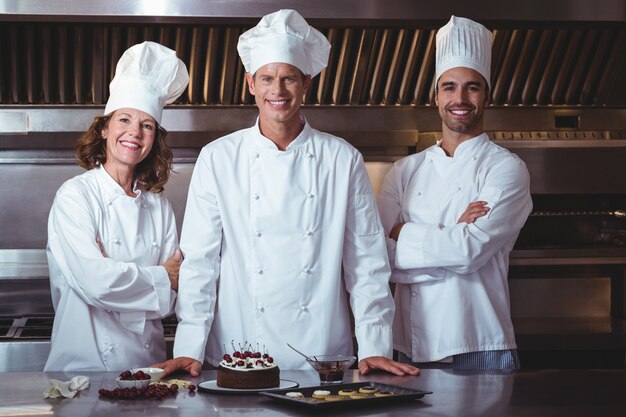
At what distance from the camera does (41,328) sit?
3.71 metres

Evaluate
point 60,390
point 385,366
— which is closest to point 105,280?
point 60,390

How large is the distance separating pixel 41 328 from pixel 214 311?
1270mm

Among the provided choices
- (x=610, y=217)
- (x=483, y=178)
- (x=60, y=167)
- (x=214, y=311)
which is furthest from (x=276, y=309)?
(x=610, y=217)

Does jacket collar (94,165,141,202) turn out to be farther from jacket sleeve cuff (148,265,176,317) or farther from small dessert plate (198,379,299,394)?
small dessert plate (198,379,299,394)

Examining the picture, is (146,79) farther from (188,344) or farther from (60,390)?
(60,390)

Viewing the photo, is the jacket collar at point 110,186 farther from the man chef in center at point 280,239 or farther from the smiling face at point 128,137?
the man chef in center at point 280,239

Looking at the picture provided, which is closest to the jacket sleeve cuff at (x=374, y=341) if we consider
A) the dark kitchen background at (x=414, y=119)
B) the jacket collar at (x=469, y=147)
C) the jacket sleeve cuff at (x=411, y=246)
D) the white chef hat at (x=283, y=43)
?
the jacket sleeve cuff at (x=411, y=246)

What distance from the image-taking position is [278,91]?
8.80ft

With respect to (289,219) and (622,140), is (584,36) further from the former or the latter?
(289,219)

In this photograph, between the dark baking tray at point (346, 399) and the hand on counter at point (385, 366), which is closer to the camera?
the dark baking tray at point (346, 399)

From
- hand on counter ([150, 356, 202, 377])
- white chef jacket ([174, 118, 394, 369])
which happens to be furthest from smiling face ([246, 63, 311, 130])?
hand on counter ([150, 356, 202, 377])

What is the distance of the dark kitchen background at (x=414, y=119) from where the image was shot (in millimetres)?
3961

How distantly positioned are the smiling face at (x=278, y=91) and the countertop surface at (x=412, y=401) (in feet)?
2.72

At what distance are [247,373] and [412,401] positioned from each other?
0.41m
